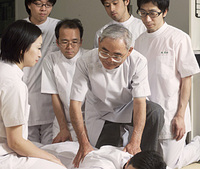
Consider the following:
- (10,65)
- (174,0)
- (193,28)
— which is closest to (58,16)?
(174,0)

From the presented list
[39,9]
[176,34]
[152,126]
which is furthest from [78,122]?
[39,9]

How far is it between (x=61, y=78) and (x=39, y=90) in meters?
0.26

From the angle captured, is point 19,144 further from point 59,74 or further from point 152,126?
point 59,74

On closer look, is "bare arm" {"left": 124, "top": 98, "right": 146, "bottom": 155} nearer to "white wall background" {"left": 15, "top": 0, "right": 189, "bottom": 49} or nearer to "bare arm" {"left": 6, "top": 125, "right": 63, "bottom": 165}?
"bare arm" {"left": 6, "top": 125, "right": 63, "bottom": 165}

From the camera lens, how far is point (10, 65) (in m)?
1.67

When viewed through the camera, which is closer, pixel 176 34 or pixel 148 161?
pixel 148 161

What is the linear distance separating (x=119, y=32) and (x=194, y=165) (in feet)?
4.22

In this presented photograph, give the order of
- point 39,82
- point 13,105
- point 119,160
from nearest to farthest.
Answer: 1. point 13,105
2. point 119,160
3. point 39,82

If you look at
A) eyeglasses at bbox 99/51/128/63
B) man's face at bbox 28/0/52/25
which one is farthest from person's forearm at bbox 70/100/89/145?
man's face at bbox 28/0/52/25

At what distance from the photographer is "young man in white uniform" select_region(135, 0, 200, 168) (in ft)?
7.62

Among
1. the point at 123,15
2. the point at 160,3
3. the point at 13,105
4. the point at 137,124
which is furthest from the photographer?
the point at 123,15

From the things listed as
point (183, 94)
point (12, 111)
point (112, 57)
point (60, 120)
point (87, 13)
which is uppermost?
point (87, 13)

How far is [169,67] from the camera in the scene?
235 cm

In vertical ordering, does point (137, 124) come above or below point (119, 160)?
above
